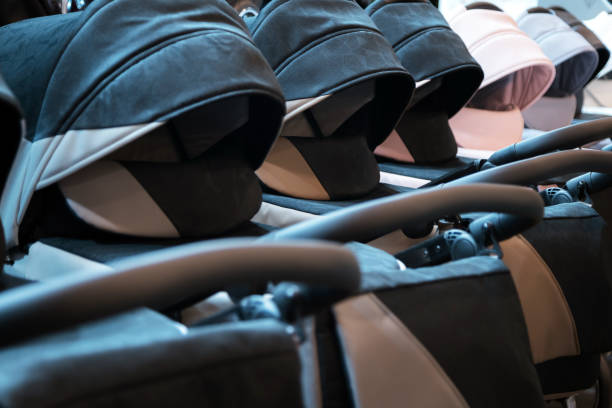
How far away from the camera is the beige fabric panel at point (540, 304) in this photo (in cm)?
65

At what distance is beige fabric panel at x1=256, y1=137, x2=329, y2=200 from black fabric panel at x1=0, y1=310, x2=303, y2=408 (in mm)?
882

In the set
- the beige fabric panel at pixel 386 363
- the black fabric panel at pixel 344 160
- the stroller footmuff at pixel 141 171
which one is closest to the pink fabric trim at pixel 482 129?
the black fabric panel at pixel 344 160

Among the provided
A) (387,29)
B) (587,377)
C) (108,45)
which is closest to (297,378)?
(587,377)

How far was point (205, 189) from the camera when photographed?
3.18ft

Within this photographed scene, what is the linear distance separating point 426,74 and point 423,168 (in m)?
0.25

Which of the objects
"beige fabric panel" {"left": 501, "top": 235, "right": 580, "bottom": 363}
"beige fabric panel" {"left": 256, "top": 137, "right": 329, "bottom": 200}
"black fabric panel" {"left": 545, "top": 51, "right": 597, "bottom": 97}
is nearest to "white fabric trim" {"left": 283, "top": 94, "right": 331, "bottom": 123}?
Answer: "beige fabric panel" {"left": 256, "top": 137, "right": 329, "bottom": 200}

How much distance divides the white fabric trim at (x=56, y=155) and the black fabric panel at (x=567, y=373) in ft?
1.89

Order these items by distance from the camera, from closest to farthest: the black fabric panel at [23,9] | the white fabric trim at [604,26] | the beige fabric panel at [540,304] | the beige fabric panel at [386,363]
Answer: the beige fabric panel at [386,363] → the beige fabric panel at [540,304] → the black fabric panel at [23,9] → the white fabric trim at [604,26]

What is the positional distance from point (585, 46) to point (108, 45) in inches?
83.0

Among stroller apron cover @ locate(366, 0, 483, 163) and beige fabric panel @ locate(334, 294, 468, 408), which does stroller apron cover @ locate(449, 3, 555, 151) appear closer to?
stroller apron cover @ locate(366, 0, 483, 163)

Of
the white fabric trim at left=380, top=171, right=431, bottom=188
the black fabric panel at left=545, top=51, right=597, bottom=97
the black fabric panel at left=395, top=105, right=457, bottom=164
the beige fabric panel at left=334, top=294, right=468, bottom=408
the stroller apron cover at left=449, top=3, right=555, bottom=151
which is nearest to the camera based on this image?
the beige fabric panel at left=334, top=294, right=468, bottom=408

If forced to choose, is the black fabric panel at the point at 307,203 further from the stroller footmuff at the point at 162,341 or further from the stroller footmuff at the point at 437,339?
the stroller footmuff at the point at 162,341

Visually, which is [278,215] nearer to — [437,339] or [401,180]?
[401,180]

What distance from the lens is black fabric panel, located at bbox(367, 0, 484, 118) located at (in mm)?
1528
